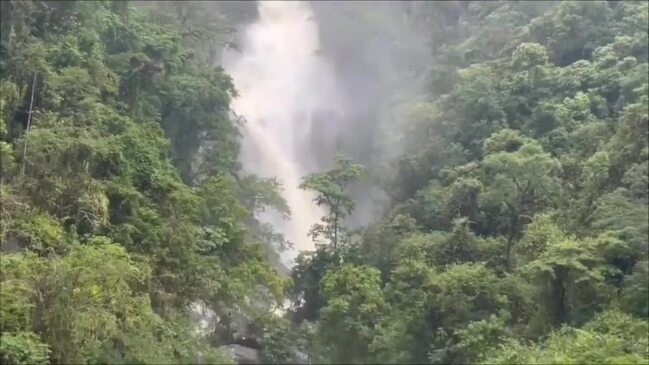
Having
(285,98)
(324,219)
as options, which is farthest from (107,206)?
(285,98)

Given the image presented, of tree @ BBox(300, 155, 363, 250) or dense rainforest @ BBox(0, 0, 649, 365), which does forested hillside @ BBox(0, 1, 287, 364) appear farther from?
tree @ BBox(300, 155, 363, 250)

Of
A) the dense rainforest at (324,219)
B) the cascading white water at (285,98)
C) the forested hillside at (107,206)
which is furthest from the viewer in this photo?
the cascading white water at (285,98)

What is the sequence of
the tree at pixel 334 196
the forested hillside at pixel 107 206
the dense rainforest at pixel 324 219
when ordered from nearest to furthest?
the forested hillside at pixel 107 206
the dense rainforest at pixel 324 219
the tree at pixel 334 196

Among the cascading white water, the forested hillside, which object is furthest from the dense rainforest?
the cascading white water

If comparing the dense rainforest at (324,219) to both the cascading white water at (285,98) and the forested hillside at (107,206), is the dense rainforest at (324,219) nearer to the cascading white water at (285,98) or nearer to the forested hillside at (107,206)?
the forested hillside at (107,206)

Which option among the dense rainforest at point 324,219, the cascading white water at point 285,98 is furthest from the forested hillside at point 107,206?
the cascading white water at point 285,98

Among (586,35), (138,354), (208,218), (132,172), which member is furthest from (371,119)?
(138,354)

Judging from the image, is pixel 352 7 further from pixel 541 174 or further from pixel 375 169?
pixel 541 174
